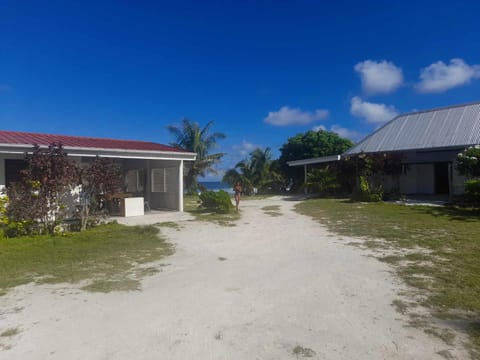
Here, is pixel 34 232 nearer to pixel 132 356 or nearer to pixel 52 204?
pixel 52 204

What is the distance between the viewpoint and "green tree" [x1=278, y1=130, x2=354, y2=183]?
1077 inches

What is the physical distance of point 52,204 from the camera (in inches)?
346

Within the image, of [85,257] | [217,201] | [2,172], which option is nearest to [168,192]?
[217,201]

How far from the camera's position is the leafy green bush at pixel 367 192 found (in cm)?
1647

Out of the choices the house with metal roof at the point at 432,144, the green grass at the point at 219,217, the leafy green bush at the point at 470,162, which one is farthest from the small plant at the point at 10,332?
the house with metal roof at the point at 432,144

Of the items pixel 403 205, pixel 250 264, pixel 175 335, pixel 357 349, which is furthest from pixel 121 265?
pixel 403 205

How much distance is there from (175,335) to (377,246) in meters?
5.52

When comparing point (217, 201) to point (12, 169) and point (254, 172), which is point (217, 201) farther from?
point (254, 172)

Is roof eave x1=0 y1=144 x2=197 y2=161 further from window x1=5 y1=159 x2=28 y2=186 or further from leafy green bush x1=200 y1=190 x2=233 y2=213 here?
leafy green bush x1=200 y1=190 x2=233 y2=213

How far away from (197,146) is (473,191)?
19.6 meters

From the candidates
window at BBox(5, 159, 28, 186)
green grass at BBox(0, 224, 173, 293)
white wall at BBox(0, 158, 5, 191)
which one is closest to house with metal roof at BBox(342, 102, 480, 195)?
green grass at BBox(0, 224, 173, 293)

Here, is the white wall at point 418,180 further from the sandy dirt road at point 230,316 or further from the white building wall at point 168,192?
the sandy dirt road at point 230,316

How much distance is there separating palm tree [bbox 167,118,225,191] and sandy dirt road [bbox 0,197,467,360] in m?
20.7

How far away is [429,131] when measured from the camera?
1936 cm
